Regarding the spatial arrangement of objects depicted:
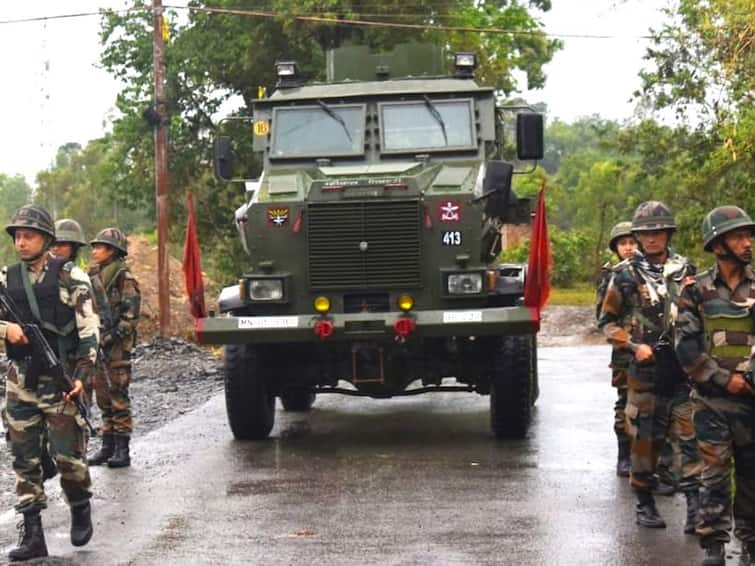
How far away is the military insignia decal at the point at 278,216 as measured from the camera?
9.91m

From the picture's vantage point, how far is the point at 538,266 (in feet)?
30.6

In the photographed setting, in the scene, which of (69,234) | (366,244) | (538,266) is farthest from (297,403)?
(69,234)

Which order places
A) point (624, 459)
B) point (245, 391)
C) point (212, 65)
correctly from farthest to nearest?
1. point (212, 65)
2. point (245, 391)
3. point (624, 459)

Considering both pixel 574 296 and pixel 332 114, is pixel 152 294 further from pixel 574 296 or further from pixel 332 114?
pixel 332 114

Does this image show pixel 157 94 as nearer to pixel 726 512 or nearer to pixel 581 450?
pixel 581 450

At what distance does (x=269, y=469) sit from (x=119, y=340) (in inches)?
58.2

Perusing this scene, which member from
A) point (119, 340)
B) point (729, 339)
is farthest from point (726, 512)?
point (119, 340)

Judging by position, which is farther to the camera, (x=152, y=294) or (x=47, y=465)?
→ (x=152, y=294)

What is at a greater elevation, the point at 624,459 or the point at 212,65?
the point at 212,65

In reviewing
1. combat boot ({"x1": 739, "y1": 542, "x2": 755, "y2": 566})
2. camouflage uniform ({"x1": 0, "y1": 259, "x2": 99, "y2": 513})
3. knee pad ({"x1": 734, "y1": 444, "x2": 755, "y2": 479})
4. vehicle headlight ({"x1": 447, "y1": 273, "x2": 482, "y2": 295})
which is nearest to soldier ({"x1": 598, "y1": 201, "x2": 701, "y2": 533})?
combat boot ({"x1": 739, "y1": 542, "x2": 755, "y2": 566})

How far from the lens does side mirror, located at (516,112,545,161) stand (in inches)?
A: 414

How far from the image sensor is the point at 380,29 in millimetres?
26672

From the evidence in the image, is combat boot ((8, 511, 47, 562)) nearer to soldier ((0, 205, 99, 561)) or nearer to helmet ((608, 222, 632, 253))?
soldier ((0, 205, 99, 561))

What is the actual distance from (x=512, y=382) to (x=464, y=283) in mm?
825
